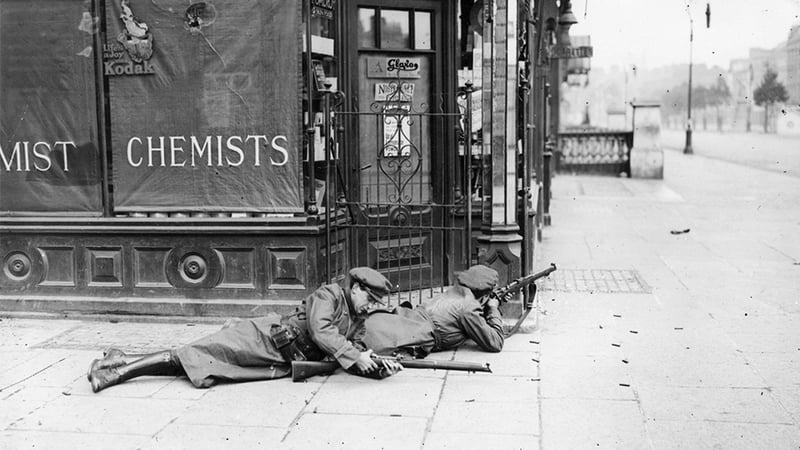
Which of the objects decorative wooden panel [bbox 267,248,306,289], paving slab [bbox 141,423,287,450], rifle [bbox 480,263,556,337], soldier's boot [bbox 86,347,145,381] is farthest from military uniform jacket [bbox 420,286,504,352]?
soldier's boot [bbox 86,347,145,381]

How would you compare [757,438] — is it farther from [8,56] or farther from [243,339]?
[8,56]

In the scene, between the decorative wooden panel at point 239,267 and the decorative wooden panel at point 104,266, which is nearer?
the decorative wooden panel at point 239,267

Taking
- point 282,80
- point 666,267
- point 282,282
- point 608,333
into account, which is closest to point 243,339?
point 282,282

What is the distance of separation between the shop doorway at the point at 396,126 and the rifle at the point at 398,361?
2481 mm

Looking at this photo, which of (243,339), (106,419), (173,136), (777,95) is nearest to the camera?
(106,419)

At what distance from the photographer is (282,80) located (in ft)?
27.8

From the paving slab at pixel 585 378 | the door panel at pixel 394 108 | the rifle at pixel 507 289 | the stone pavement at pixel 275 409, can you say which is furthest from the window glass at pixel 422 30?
the paving slab at pixel 585 378

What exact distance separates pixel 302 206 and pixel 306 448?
3.61m

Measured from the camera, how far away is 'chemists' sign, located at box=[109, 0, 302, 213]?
334 inches

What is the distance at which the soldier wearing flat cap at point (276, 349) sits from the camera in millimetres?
6445

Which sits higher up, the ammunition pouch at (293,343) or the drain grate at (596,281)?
the ammunition pouch at (293,343)

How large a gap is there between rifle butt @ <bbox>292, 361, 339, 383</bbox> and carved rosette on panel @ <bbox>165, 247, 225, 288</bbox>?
2.33 meters

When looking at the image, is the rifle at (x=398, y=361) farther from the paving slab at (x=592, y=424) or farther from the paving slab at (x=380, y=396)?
the paving slab at (x=592, y=424)

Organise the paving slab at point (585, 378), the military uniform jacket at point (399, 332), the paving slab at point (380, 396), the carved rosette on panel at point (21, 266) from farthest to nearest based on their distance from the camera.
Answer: the carved rosette on panel at point (21, 266)
the military uniform jacket at point (399, 332)
the paving slab at point (585, 378)
the paving slab at point (380, 396)
